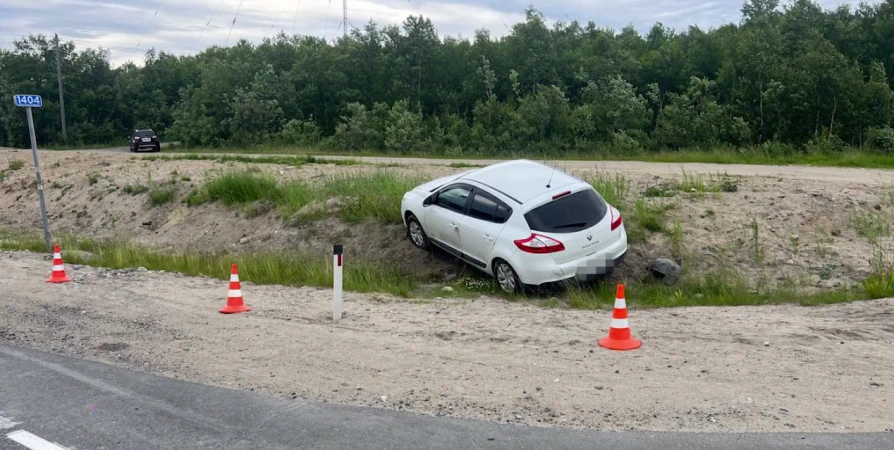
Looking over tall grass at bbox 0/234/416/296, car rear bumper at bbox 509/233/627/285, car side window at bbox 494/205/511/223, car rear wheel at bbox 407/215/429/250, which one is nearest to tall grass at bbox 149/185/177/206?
tall grass at bbox 0/234/416/296

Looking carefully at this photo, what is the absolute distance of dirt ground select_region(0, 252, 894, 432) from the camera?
20.0 ft

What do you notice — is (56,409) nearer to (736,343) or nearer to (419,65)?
(736,343)

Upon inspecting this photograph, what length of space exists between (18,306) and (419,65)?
46.3 metres

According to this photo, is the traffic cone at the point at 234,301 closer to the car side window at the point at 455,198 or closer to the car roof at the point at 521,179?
the car side window at the point at 455,198

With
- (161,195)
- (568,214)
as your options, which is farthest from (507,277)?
(161,195)

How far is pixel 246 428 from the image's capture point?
577cm

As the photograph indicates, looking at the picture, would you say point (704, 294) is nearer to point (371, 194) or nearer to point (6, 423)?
point (371, 194)

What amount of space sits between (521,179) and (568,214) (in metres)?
1.23

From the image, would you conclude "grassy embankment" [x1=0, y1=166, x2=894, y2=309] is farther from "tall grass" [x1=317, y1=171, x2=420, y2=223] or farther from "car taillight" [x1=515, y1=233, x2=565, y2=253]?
"car taillight" [x1=515, y1=233, x2=565, y2=253]

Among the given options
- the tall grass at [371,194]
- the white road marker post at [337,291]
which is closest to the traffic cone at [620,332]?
the white road marker post at [337,291]

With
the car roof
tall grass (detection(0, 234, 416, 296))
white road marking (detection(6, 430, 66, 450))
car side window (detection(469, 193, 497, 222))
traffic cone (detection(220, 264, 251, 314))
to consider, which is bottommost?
tall grass (detection(0, 234, 416, 296))

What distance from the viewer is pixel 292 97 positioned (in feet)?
189

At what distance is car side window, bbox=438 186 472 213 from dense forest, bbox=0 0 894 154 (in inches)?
606

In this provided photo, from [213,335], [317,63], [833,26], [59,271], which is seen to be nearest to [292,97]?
[317,63]
